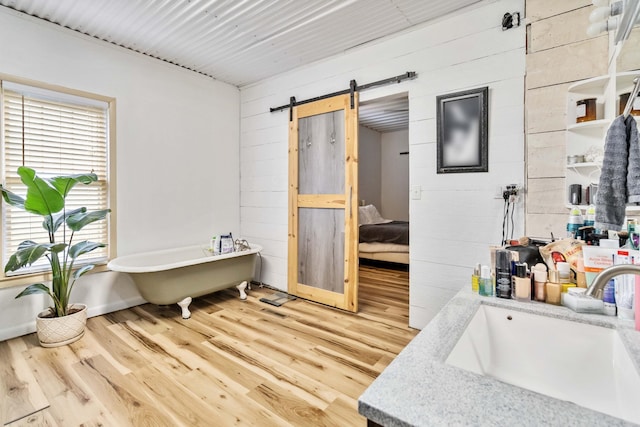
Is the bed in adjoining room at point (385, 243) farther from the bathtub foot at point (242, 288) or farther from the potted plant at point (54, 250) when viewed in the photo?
the potted plant at point (54, 250)

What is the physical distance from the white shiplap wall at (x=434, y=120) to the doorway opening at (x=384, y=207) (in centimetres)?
30

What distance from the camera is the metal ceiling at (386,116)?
16.6 ft

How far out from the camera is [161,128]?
339cm

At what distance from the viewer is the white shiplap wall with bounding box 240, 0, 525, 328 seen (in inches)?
87.6

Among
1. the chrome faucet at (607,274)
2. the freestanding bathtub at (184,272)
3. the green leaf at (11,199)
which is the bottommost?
the freestanding bathtub at (184,272)

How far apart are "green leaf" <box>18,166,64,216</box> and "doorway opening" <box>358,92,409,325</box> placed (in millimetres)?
2742

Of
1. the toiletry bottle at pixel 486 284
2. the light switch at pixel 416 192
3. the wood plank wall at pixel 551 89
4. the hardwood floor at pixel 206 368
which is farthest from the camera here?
the light switch at pixel 416 192

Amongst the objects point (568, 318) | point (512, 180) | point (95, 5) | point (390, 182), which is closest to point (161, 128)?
point (95, 5)

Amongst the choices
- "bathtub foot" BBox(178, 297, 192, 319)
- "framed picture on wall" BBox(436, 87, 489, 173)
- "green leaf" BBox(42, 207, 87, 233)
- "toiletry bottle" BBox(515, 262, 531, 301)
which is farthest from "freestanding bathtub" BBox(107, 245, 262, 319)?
"toiletry bottle" BBox(515, 262, 531, 301)

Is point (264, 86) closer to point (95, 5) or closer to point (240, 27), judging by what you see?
point (240, 27)

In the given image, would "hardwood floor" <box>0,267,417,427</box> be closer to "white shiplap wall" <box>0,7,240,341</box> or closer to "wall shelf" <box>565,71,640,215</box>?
"white shiplap wall" <box>0,7,240,341</box>

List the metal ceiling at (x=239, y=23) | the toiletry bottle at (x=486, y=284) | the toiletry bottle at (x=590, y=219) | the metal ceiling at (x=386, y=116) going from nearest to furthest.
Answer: the toiletry bottle at (x=486, y=284) < the toiletry bottle at (x=590, y=219) < the metal ceiling at (x=239, y=23) < the metal ceiling at (x=386, y=116)

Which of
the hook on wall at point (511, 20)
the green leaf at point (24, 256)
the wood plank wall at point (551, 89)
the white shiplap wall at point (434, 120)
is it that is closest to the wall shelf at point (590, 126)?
the wood plank wall at point (551, 89)

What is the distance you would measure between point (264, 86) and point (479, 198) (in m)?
2.85
